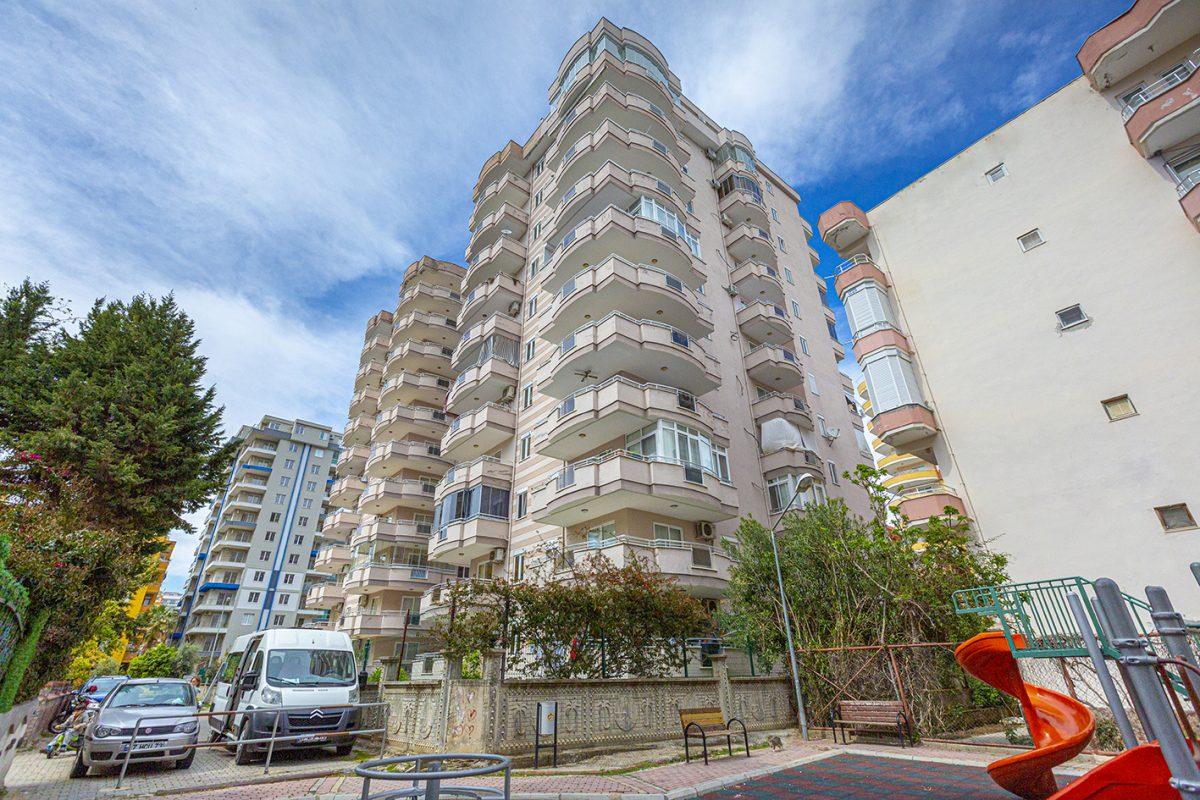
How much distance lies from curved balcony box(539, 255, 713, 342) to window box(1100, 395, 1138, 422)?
46.2 feet

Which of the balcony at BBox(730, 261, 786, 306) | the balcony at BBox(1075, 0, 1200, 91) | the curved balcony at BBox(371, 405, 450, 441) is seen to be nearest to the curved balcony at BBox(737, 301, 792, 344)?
the balcony at BBox(730, 261, 786, 306)

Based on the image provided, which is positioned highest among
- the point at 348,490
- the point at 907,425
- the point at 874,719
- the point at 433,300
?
the point at 433,300

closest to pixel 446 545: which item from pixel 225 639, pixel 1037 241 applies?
pixel 1037 241

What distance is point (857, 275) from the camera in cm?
2436

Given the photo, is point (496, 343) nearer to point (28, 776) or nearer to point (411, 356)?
point (411, 356)

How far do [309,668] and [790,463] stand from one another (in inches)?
793

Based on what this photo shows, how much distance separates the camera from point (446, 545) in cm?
2612

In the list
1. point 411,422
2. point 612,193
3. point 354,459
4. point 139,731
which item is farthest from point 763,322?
point 354,459

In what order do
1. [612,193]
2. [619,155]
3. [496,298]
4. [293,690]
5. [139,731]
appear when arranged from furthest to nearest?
[496,298] < [619,155] < [612,193] < [293,690] < [139,731]

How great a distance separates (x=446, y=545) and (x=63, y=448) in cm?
1431

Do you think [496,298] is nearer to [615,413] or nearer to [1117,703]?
[615,413]

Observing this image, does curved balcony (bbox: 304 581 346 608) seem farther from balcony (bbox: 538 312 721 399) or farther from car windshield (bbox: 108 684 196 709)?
car windshield (bbox: 108 684 196 709)

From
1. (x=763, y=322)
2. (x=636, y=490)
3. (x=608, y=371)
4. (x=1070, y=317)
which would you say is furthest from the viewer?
(x=763, y=322)

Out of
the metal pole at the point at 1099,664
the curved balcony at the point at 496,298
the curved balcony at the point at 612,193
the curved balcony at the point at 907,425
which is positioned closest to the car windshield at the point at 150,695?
the metal pole at the point at 1099,664
